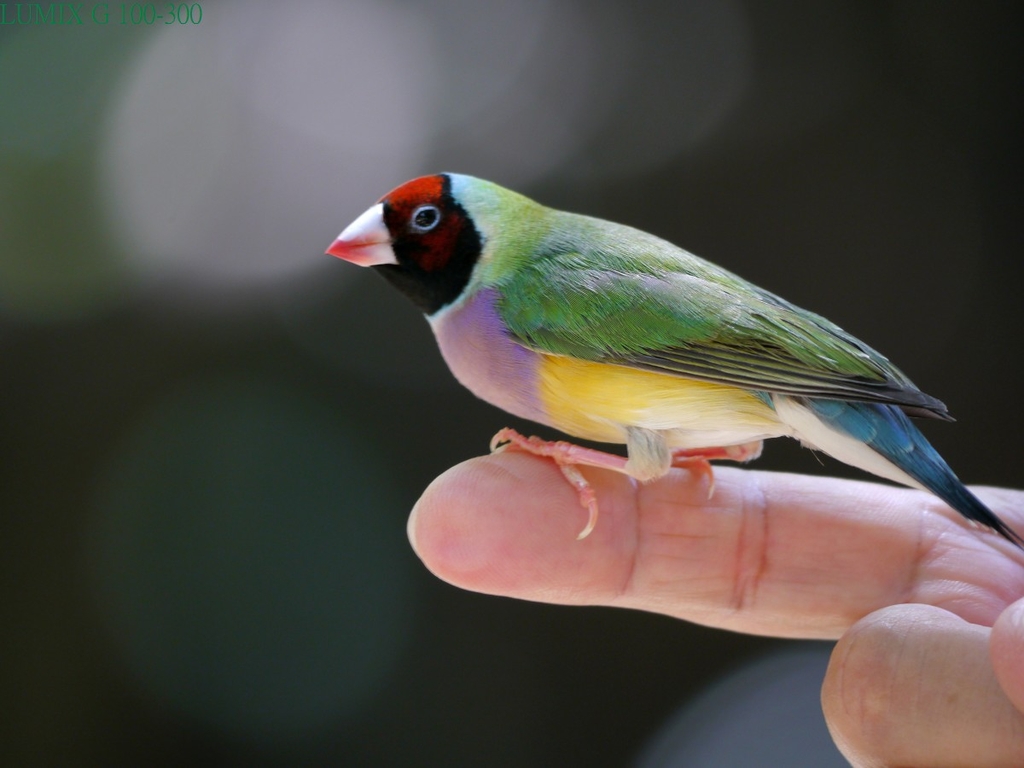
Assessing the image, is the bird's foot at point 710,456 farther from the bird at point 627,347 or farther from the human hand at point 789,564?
the bird at point 627,347

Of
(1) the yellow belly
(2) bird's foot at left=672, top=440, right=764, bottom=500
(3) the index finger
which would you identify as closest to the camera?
(1) the yellow belly

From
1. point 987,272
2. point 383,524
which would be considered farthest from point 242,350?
point 987,272

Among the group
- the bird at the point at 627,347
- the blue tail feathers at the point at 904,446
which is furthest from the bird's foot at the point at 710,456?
the blue tail feathers at the point at 904,446

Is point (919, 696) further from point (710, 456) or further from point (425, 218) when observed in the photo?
point (425, 218)

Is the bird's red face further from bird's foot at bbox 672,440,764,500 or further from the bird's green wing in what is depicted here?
bird's foot at bbox 672,440,764,500

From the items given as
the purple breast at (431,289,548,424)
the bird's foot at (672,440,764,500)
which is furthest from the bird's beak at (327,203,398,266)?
the bird's foot at (672,440,764,500)

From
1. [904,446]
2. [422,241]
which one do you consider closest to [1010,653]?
[904,446]
